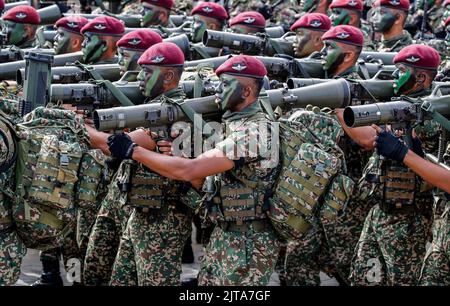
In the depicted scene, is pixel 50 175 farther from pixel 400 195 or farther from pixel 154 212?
pixel 400 195

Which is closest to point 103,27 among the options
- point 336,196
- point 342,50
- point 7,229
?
point 342,50

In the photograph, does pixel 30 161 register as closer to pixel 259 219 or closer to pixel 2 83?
pixel 259 219

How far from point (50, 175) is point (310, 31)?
4536mm

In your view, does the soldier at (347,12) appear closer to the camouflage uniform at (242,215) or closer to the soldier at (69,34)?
the soldier at (69,34)

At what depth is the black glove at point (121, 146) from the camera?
741 cm

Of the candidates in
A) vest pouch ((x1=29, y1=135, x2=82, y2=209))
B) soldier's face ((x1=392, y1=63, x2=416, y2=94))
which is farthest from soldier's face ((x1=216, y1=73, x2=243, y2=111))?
soldier's face ((x1=392, y1=63, x2=416, y2=94))

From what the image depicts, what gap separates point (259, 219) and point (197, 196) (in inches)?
28.6

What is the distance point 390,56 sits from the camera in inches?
439

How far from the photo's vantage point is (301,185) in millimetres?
7484

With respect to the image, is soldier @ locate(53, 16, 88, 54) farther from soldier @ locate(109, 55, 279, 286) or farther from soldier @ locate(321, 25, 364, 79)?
soldier @ locate(109, 55, 279, 286)

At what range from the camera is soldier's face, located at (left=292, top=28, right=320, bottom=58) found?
11.2 m

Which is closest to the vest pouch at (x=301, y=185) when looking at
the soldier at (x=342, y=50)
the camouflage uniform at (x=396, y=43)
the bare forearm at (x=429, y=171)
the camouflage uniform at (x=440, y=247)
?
the bare forearm at (x=429, y=171)

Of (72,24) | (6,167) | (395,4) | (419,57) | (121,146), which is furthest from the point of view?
(395,4)

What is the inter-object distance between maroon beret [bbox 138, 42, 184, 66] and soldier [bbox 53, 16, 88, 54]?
116 inches
